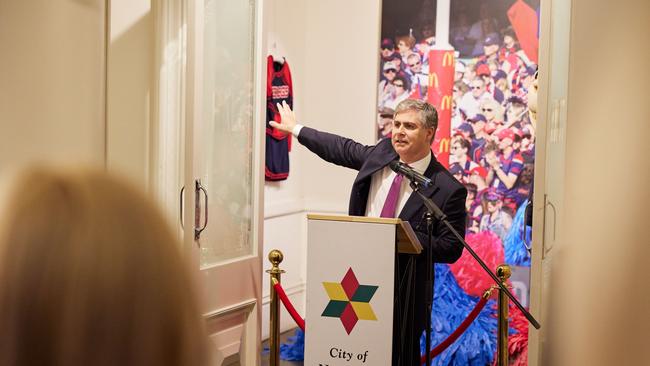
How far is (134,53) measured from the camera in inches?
183

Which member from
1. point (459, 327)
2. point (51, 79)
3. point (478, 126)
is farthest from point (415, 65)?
point (51, 79)

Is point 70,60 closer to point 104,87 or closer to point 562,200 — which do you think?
point 104,87

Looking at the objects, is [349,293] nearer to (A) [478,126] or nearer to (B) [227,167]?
(B) [227,167]

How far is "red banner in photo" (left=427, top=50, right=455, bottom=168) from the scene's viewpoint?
621 centimetres

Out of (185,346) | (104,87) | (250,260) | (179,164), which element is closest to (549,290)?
(250,260)

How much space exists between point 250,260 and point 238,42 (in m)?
1.33

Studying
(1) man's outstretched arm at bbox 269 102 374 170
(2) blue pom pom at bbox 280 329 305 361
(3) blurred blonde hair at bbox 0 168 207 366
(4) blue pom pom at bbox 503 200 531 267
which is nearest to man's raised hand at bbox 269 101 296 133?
(1) man's outstretched arm at bbox 269 102 374 170

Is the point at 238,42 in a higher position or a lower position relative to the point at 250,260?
higher

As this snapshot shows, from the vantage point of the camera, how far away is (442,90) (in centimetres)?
622

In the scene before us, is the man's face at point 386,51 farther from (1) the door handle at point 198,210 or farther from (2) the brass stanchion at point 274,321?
(1) the door handle at point 198,210

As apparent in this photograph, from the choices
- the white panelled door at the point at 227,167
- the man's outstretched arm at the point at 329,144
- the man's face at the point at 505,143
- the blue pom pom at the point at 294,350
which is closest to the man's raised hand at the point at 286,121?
the man's outstretched arm at the point at 329,144

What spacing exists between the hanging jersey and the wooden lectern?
2.24 meters

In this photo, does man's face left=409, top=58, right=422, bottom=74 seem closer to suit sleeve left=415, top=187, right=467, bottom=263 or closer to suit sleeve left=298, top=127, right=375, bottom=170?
suit sleeve left=298, top=127, right=375, bottom=170

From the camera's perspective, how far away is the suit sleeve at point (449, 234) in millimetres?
4477
